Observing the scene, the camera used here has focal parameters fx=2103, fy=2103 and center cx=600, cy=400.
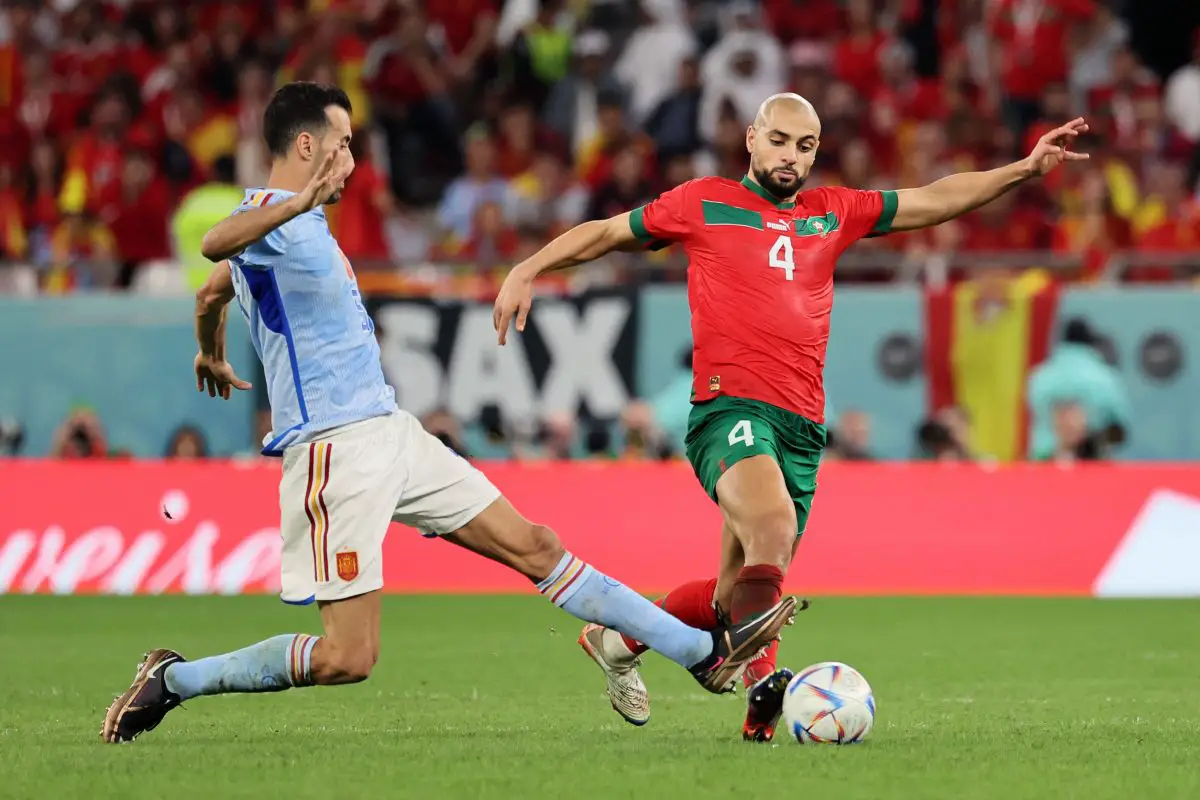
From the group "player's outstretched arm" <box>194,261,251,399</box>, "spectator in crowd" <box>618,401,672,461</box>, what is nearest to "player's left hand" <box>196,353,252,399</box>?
"player's outstretched arm" <box>194,261,251,399</box>

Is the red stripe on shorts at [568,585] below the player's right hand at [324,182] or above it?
below

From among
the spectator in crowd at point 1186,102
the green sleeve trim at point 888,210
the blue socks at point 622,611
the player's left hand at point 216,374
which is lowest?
the blue socks at point 622,611

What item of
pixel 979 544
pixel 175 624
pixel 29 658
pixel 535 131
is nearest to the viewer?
pixel 29 658

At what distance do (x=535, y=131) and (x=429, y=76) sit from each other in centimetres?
125

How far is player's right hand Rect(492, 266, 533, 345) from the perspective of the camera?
7652mm

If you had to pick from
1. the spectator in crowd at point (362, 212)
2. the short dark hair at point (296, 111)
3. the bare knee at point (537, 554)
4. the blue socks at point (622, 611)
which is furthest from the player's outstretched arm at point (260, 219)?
the spectator in crowd at point (362, 212)

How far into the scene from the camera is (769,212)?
326 inches

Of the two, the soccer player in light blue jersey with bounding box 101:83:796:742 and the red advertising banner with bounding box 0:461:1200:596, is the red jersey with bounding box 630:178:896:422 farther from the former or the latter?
the red advertising banner with bounding box 0:461:1200:596

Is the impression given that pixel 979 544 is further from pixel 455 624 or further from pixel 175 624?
pixel 175 624

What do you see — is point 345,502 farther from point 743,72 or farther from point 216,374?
point 743,72

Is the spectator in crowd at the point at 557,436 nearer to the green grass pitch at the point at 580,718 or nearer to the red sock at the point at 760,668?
the green grass pitch at the point at 580,718

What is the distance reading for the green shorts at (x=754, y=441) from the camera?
794 centimetres

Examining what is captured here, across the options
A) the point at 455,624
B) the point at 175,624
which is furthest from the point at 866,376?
the point at 175,624

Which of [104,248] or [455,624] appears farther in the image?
[104,248]
